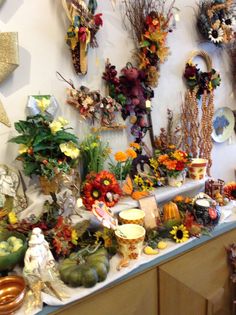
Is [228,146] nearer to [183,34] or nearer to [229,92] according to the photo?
[229,92]

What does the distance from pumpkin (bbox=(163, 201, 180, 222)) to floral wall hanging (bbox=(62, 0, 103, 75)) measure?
760mm

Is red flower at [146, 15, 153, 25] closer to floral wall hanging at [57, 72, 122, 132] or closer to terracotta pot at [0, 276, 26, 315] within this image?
floral wall hanging at [57, 72, 122, 132]

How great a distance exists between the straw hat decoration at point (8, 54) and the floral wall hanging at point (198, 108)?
1.01m

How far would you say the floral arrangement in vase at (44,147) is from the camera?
3.73ft

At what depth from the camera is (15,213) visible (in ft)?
3.88

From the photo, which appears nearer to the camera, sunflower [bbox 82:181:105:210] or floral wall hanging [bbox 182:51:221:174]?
sunflower [bbox 82:181:105:210]

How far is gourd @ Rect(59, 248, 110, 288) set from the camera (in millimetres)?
980

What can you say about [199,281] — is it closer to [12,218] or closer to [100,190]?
[100,190]

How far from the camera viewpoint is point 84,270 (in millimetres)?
994

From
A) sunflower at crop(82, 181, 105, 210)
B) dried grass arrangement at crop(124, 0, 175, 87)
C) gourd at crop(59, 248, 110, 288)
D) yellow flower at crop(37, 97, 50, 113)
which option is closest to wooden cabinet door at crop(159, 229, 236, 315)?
gourd at crop(59, 248, 110, 288)

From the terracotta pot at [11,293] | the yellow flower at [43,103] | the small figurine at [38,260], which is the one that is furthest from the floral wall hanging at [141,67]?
the terracotta pot at [11,293]

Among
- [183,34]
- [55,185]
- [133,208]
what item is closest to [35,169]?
[55,185]

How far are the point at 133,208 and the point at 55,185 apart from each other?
38 centimetres

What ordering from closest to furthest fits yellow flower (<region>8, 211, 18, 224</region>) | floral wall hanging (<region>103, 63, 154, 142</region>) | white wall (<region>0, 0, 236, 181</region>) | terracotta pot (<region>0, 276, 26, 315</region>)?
terracotta pot (<region>0, 276, 26, 315</region>) → yellow flower (<region>8, 211, 18, 224</region>) → white wall (<region>0, 0, 236, 181</region>) → floral wall hanging (<region>103, 63, 154, 142</region>)
